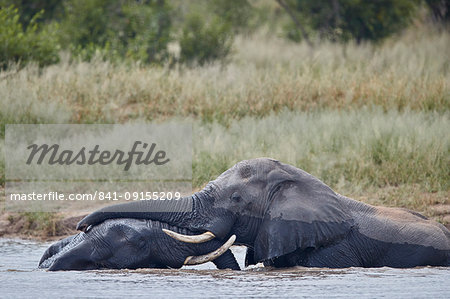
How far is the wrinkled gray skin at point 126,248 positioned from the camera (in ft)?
22.0

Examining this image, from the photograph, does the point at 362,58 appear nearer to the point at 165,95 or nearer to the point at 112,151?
the point at 165,95

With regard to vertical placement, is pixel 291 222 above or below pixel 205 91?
above

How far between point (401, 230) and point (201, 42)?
1257cm

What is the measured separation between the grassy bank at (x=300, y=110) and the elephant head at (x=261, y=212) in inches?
126

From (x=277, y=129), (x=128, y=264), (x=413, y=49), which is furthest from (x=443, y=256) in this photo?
(x=413, y=49)

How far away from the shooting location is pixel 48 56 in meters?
16.5

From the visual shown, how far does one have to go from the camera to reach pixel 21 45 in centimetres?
1606

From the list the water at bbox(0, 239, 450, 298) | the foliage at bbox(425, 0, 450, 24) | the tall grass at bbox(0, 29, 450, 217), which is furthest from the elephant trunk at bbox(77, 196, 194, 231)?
the foliage at bbox(425, 0, 450, 24)

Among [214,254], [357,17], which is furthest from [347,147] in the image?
[357,17]

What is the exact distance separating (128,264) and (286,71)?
994 cm

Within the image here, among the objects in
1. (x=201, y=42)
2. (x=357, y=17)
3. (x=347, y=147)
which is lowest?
(x=347, y=147)

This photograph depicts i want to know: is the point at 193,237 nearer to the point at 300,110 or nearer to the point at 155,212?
the point at 155,212

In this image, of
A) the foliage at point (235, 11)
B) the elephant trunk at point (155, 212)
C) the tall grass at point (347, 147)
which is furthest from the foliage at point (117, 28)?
the elephant trunk at point (155, 212)

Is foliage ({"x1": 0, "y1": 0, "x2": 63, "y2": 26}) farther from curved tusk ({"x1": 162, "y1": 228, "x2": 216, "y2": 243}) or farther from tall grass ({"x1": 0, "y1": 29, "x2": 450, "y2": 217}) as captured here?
curved tusk ({"x1": 162, "y1": 228, "x2": 216, "y2": 243})
